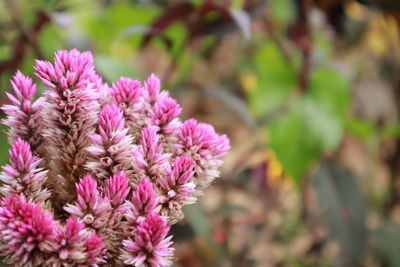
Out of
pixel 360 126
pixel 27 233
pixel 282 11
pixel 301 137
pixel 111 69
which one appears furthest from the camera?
pixel 282 11

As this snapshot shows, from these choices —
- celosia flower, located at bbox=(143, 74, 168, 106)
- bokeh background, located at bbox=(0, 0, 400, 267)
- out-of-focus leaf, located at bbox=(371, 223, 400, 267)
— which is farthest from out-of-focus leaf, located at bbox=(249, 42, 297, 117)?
celosia flower, located at bbox=(143, 74, 168, 106)

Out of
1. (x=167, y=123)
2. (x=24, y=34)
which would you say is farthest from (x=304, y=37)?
(x=167, y=123)

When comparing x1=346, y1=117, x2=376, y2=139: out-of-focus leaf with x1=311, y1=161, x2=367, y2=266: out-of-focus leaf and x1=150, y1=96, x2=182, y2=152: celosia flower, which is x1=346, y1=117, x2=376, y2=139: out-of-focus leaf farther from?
x1=150, y1=96, x2=182, y2=152: celosia flower

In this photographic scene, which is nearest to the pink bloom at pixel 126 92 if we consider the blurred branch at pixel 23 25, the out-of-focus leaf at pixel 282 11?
the blurred branch at pixel 23 25

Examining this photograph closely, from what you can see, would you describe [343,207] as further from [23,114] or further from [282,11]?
[23,114]

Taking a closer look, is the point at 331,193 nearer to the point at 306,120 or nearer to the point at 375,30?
the point at 306,120

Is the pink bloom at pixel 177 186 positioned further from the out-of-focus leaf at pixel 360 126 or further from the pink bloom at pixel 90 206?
the out-of-focus leaf at pixel 360 126
